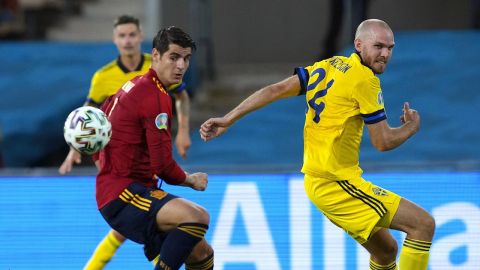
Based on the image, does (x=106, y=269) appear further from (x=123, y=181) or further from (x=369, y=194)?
(x=369, y=194)

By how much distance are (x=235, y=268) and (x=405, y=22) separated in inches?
234

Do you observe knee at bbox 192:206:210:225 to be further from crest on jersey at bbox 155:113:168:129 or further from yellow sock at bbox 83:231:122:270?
yellow sock at bbox 83:231:122:270

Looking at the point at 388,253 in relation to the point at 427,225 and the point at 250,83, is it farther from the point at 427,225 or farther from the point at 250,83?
the point at 250,83

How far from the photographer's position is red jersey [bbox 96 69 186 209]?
5.61 meters

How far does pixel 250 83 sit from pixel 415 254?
20.8ft

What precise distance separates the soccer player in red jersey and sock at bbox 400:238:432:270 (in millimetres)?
1214

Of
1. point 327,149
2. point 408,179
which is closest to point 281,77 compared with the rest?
point 408,179

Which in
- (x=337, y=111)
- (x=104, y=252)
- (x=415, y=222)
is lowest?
(x=104, y=252)

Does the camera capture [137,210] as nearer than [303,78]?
Yes

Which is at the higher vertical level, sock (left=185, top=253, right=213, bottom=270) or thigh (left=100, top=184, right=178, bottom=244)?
thigh (left=100, top=184, right=178, bottom=244)

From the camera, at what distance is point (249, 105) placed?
5.80 meters

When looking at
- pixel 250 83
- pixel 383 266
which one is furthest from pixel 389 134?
pixel 250 83

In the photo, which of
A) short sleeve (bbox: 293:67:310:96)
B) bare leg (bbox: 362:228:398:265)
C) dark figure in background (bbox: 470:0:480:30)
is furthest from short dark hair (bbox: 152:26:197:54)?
dark figure in background (bbox: 470:0:480:30)

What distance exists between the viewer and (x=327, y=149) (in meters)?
5.91
